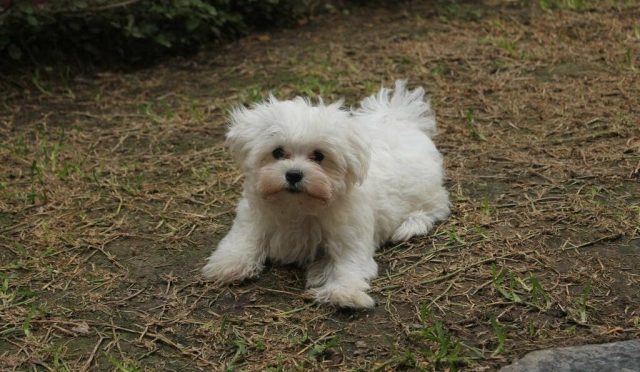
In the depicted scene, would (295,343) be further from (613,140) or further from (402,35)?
(402,35)

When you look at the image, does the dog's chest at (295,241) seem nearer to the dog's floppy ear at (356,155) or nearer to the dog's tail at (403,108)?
the dog's floppy ear at (356,155)

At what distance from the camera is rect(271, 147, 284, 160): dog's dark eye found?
4141mm

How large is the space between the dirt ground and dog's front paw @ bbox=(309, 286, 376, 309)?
0.18ft

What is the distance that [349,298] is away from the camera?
4.02 metres

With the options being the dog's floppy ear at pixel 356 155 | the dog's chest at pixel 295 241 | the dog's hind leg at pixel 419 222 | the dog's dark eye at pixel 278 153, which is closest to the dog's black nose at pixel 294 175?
the dog's dark eye at pixel 278 153

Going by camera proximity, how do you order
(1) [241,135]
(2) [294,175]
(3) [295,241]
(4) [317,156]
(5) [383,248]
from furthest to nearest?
(5) [383,248], (3) [295,241], (1) [241,135], (4) [317,156], (2) [294,175]

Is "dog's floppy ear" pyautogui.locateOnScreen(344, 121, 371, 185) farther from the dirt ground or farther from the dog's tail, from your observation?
the dog's tail

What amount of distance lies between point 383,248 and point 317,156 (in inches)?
32.2

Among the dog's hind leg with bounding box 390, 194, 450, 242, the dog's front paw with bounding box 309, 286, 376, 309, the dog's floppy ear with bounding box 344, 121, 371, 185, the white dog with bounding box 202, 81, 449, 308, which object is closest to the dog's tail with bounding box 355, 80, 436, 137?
the white dog with bounding box 202, 81, 449, 308

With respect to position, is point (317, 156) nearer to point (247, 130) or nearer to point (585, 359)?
point (247, 130)

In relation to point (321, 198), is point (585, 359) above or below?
below

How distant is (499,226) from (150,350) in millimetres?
2012

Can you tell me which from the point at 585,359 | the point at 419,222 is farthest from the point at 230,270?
the point at 585,359

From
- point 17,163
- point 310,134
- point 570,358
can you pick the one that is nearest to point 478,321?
point 570,358
